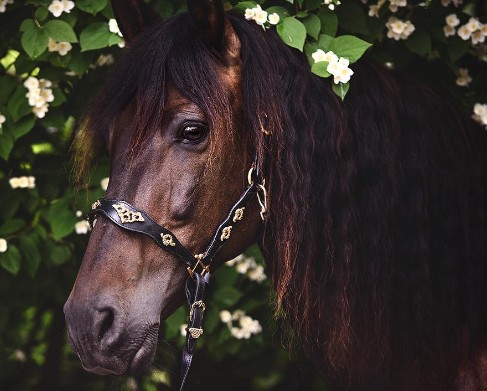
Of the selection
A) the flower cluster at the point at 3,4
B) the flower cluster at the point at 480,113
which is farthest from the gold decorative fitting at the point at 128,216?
the flower cluster at the point at 480,113

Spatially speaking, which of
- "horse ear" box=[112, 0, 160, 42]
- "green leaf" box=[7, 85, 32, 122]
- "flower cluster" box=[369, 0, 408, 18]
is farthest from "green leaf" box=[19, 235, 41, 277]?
"flower cluster" box=[369, 0, 408, 18]

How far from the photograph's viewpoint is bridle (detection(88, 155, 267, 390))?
180 centimetres

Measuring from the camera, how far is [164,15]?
252 centimetres

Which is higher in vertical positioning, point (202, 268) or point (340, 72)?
point (340, 72)

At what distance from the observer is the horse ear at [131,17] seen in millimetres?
2193

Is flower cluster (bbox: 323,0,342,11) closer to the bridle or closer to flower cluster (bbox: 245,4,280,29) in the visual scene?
flower cluster (bbox: 245,4,280,29)

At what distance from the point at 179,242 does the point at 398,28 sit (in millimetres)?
1162

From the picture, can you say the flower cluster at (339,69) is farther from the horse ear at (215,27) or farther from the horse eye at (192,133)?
the horse eye at (192,133)

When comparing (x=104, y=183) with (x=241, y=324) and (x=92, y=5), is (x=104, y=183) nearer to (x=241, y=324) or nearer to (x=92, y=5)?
(x=92, y=5)

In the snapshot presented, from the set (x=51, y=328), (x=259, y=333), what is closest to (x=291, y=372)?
(x=259, y=333)

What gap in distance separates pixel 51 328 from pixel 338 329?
1907mm

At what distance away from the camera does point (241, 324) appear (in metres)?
3.06

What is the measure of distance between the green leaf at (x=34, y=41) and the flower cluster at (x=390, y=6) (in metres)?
1.11

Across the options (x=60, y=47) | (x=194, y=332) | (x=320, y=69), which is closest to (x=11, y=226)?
(x=60, y=47)
